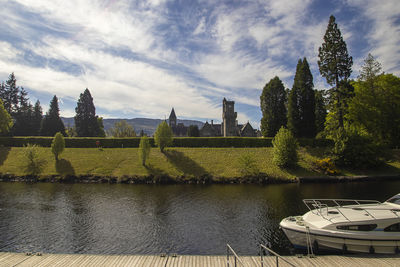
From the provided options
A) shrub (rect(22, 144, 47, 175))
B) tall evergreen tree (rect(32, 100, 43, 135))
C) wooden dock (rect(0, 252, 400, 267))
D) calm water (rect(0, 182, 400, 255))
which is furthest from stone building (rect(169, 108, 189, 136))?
wooden dock (rect(0, 252, 400, 267))

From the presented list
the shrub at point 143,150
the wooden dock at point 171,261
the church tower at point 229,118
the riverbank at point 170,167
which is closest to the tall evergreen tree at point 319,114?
the riverbank at point 170,167

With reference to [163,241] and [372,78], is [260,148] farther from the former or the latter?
[163,241]

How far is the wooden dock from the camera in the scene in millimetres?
12570

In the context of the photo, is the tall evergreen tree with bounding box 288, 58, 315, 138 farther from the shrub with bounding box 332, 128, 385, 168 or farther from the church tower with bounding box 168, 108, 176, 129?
the church tower with bounding box 168, 108, 176, 129

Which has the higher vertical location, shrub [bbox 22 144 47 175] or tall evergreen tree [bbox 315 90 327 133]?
tall evergreen tree [bbox 315 90 327 133]

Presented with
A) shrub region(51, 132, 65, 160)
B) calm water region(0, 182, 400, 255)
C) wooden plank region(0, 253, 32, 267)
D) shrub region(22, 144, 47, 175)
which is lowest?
calm water region(0, 182, 400, 255)

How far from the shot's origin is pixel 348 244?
1470 cm

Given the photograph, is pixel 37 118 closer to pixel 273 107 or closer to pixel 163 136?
pixel 163 136

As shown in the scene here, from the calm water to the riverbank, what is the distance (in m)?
4.51

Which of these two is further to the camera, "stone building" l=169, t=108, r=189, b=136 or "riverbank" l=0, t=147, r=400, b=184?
"stone building" l=169, t=108, r=189, b=136

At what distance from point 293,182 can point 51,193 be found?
127 ft

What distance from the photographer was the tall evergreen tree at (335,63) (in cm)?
5009

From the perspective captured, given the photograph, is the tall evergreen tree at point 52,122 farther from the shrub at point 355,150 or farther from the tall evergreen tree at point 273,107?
the shrub at point 355,150

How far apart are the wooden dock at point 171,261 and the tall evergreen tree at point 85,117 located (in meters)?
68.9
